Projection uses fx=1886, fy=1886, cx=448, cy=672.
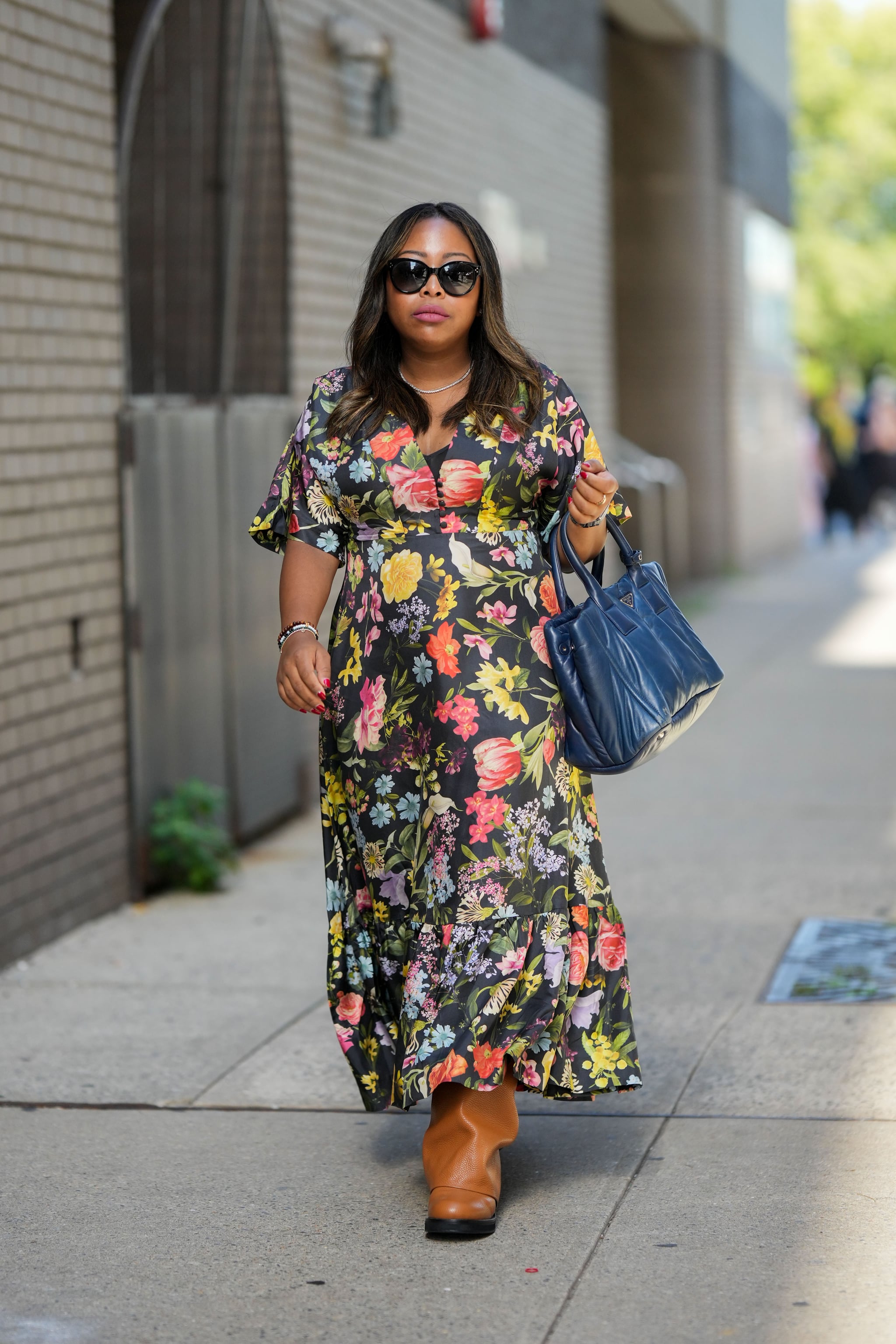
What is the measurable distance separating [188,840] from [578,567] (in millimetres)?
2982

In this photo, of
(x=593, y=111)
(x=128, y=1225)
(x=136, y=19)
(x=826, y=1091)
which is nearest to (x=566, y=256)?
(x=593, y=111)

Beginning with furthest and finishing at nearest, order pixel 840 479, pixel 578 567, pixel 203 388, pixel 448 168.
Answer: pixel 840 479, pixel 448 168, pixel 203 388, pixel 578 567

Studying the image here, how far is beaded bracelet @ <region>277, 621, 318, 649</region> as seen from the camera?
3.55m

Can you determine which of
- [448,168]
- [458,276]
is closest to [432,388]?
[458,276]

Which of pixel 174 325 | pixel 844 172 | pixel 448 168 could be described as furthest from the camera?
pixel 844 172

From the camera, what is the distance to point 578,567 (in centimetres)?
352

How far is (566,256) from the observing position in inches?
462

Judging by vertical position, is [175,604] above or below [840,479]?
below

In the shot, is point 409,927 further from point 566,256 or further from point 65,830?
point 566,256

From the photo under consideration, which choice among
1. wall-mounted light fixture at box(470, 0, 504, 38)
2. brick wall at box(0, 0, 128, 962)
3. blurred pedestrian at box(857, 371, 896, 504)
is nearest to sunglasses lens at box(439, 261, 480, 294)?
brick wall at box(0, 0, 128, 962)

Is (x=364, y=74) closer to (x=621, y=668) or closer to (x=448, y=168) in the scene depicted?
(x=448, y=168)

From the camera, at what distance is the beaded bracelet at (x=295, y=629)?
3553 mm

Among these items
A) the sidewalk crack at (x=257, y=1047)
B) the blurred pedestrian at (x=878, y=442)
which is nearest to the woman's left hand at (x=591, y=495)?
the sidewalk crack at (x=257, y=1047)

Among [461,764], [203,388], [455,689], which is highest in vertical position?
[203,388]
